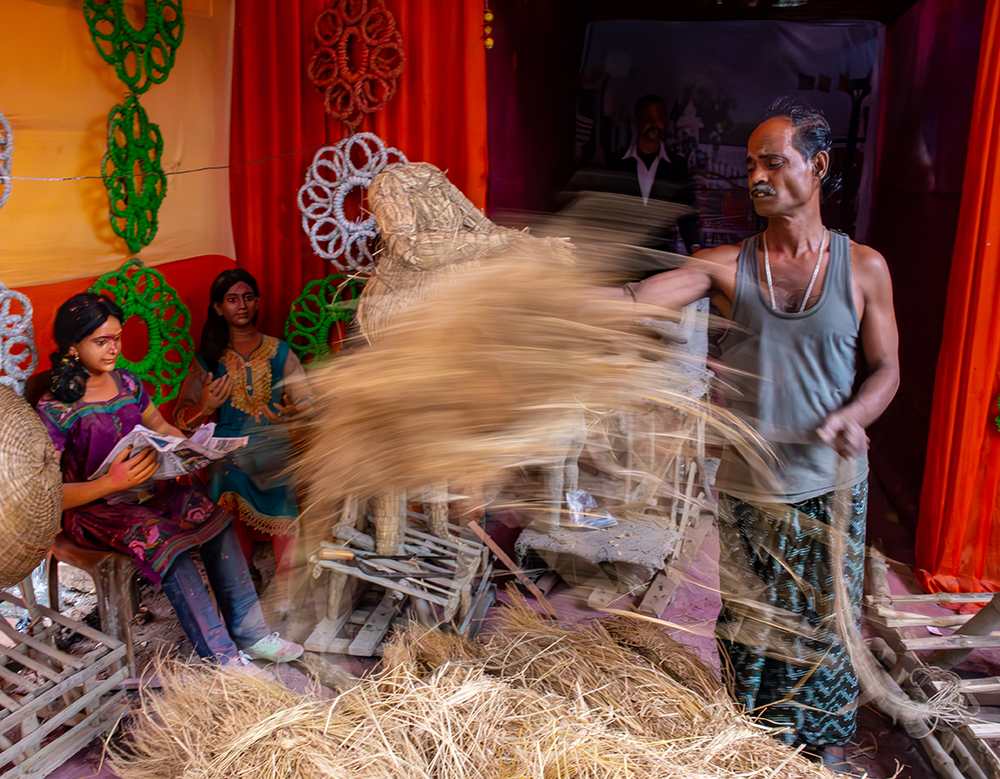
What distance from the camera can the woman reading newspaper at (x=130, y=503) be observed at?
2.02 m

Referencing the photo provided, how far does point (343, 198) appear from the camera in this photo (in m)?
2.93

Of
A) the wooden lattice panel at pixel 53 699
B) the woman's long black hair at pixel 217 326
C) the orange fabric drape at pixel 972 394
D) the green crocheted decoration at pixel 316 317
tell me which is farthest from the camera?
the green crocheted decoration at pixel 316 317

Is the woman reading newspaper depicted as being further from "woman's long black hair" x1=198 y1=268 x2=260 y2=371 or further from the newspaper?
"woman's long black hair" x1=198 y1=268 x2=260 y2=371

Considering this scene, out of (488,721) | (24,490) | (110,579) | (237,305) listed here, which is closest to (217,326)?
(237,305)

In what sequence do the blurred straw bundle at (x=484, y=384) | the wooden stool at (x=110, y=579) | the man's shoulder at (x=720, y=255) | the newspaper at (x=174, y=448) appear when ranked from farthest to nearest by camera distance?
1. the wooden stool at (x=110, y=579)
2. the newspaper at (x=174, y=448)
3. the man's shoulder at (x=720, y=255)
4. the blurred straw bundle at (x=484, y=384)

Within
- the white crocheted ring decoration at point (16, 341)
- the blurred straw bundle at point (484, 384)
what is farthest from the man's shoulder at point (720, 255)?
the white crocheted ring decoration at point (16, 341)

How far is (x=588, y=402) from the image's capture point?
1053 mm

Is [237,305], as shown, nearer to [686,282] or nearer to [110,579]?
[110,579]

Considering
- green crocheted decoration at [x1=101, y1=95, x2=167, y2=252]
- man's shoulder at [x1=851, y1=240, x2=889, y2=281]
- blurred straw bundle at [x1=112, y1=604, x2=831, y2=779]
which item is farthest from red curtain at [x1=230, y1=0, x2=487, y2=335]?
blurred straw bundle at [x1=112, y1=604, x2=831, y2=779]

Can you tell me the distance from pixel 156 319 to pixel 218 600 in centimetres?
112

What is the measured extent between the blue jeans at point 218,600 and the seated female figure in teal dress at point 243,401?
0.24 metres

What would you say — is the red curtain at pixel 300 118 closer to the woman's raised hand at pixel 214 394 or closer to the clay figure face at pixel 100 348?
the woman's raised hand at pixel 214 394

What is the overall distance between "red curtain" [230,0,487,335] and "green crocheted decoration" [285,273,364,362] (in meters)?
0.17

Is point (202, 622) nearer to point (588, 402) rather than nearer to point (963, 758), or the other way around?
point (588, 402)
